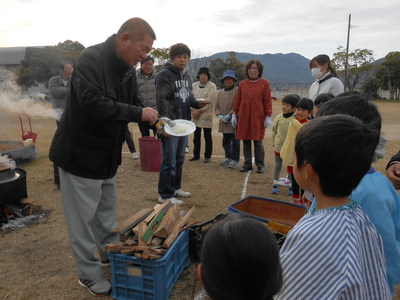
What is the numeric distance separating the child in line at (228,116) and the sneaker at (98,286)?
4427 mm

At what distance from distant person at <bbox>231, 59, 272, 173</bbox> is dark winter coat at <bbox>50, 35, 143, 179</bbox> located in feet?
12.4

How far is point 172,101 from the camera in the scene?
437 centimetres

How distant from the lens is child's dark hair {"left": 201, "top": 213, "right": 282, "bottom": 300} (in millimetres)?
989

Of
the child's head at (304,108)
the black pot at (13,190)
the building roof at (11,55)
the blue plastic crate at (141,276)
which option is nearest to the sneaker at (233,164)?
the child's head at (304,108)

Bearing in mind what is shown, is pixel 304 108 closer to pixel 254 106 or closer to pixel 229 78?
pixel 254 106

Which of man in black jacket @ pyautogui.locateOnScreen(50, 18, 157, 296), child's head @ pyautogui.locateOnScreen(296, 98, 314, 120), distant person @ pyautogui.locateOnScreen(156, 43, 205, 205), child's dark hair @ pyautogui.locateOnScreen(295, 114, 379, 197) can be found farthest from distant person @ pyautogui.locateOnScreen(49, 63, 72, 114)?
child's dark hair @ pyautogui.locateOnScreen(295, 114, 379, 197)

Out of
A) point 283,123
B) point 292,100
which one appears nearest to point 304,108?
point 292,100

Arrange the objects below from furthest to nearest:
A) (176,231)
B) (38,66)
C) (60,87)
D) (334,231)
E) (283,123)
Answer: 1. (38,66)
2. (60,87)
3. (283,123)
4. (176,231)
5. (334,231)

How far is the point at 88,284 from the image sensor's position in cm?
273

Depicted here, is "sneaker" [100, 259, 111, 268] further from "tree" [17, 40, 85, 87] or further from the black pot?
"tree" [17, 40, 85, 87]

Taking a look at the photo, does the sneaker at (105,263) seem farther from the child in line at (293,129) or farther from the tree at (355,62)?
the tree at (355,62)

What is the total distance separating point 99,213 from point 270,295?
217cm

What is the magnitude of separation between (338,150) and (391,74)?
129ft

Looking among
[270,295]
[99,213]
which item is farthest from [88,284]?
[270,295]
